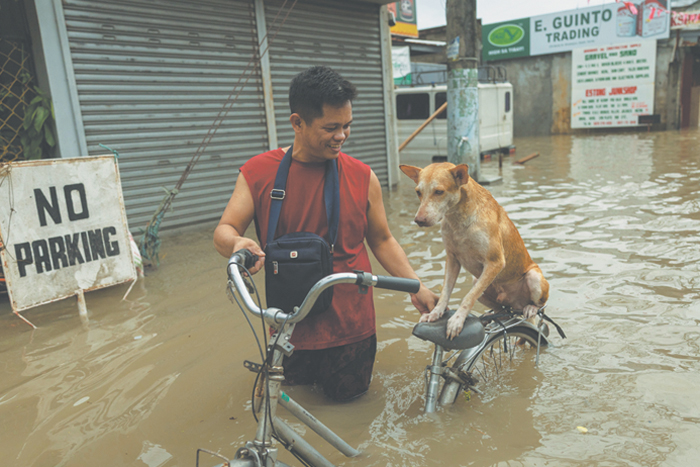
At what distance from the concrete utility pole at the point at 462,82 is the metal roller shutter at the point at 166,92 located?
12.2 ft

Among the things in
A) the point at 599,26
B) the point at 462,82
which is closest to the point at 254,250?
the point at 462,82

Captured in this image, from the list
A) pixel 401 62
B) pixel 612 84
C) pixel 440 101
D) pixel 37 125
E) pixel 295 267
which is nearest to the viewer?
pixel 295 267

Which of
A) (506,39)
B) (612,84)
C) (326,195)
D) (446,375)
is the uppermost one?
(506,39)

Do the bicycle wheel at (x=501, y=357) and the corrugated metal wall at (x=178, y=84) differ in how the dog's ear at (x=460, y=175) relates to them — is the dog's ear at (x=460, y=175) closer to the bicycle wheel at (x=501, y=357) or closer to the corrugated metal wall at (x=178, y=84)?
Result: the bicycle wheel at (x=501, y=357)

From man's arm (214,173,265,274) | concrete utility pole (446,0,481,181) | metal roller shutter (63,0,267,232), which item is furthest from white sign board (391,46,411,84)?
man's arm (214,173,265,274)

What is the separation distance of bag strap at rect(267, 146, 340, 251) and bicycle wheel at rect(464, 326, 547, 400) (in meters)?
1.10

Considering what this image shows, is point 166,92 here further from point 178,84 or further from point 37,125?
point 37,125

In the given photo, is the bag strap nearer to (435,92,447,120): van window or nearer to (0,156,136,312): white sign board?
(0,156,136,312): white sign board

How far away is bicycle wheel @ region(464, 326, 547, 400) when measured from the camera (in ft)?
9.76

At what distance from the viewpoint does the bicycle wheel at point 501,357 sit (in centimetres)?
297

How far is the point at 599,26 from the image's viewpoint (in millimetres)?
19938

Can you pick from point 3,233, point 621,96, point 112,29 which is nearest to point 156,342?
point 3,233

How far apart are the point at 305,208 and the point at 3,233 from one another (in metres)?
2.94

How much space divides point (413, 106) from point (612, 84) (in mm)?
10497
